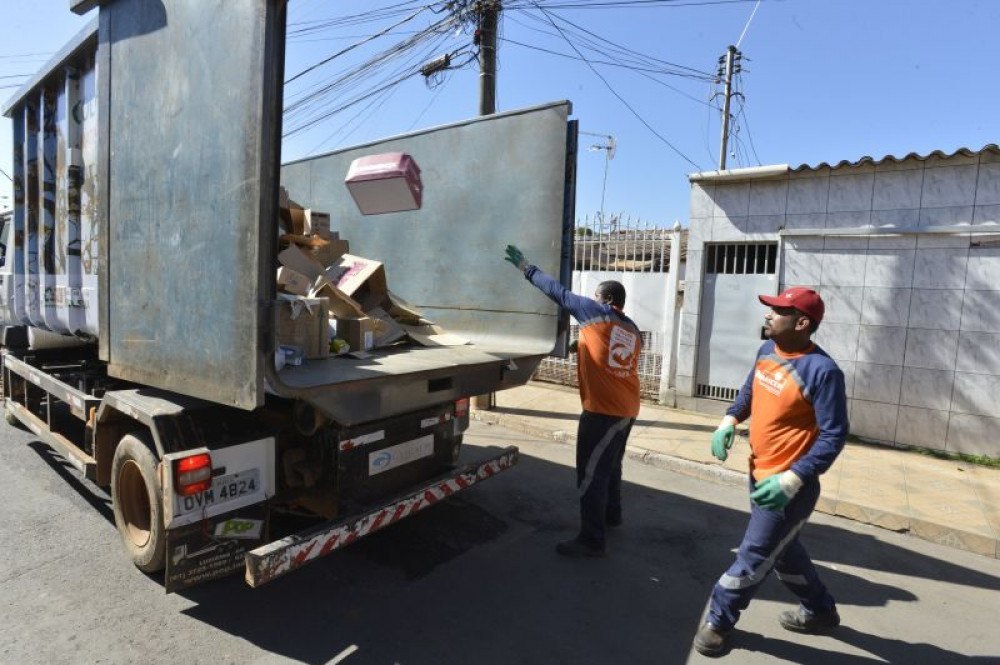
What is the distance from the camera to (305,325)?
2.91 metres

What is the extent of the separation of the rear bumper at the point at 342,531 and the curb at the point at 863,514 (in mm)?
2443

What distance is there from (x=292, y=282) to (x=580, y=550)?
7.91 ft

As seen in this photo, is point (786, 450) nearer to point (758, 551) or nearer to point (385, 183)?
point (758, 551)

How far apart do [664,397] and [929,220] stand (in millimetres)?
3435

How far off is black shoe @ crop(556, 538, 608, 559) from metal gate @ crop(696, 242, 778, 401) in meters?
4.07

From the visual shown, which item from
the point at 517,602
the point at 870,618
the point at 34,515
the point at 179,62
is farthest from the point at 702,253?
the point at 34,515

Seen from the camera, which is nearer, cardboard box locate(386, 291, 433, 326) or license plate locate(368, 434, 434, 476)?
license plate locate(368, 434, 434, 476)

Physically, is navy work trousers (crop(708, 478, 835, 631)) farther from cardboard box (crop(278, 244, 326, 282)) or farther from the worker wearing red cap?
cardboard box (crop(278, 244, 326, 282))

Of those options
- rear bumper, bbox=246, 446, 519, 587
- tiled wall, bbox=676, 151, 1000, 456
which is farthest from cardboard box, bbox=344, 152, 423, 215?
tiled wall, bbox=676, 151, 1000, 456

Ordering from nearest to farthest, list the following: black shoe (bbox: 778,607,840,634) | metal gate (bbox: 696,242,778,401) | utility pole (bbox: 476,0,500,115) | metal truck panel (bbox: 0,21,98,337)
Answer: black shoe (bbox: 778,607,840,634) < metal truck panel (bbox: 0,21,98,337) < metal gate (bbox: 696,242,778,401) < utility pole (bbox: 476,0,500,115)

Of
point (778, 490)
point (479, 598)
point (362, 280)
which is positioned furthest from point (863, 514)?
point (362, 280)

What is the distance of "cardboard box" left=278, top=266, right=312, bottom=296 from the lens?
135 inches

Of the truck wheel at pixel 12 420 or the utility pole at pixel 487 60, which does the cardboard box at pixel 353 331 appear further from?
the truck wheel at pixel 12 420

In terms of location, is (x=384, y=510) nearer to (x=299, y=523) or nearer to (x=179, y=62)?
(x=299, y=523)
